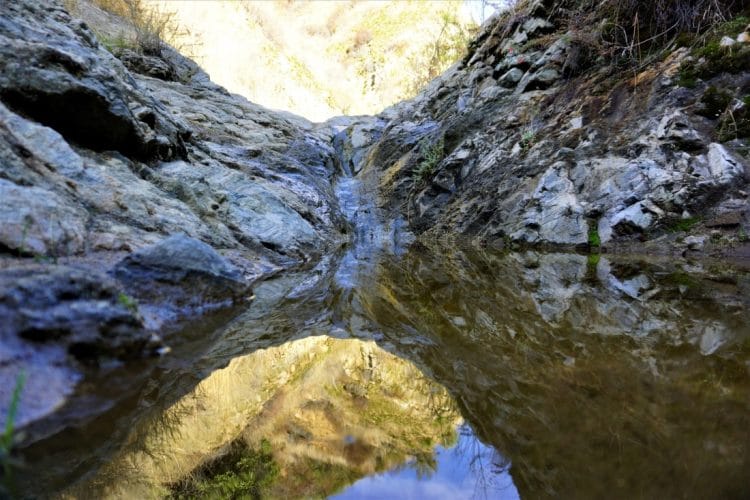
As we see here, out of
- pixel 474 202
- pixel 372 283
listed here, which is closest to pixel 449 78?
pixel 474 202

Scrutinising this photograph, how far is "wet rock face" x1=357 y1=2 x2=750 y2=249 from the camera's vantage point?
14.0 ft

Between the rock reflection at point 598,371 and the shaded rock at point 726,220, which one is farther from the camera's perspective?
the shaded rock at point 726,220

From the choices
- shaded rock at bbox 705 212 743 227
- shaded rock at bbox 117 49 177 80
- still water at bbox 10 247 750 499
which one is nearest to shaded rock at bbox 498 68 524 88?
shaded rock at bbox 705 212 743 227

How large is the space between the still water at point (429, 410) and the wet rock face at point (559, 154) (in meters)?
2.06

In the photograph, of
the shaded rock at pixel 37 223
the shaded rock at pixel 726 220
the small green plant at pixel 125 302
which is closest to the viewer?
the small green plant at pixel 125 302

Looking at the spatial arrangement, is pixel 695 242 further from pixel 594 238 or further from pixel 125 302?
pixel 125 302

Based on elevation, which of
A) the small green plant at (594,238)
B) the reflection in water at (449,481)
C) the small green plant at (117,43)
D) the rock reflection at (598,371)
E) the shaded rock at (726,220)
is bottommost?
the reflection in water at (449,481)

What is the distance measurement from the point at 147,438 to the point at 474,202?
5807mm

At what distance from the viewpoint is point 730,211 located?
3.86m

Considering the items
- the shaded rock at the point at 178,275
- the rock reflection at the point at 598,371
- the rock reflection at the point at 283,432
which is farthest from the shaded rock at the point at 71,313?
the rock reflection at the point at 598,371

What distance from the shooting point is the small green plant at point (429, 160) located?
25.4ft

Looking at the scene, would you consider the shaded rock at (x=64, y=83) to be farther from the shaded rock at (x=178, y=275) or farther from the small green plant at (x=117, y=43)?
the small green plant at (x=117, y=43)

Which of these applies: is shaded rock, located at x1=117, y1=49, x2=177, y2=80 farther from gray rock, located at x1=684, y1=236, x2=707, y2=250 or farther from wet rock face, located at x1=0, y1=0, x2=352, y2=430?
gray rock, located at x1=684, y1=236, x2=707, y2=250

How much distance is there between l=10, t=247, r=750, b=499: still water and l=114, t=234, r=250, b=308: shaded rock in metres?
0.21
